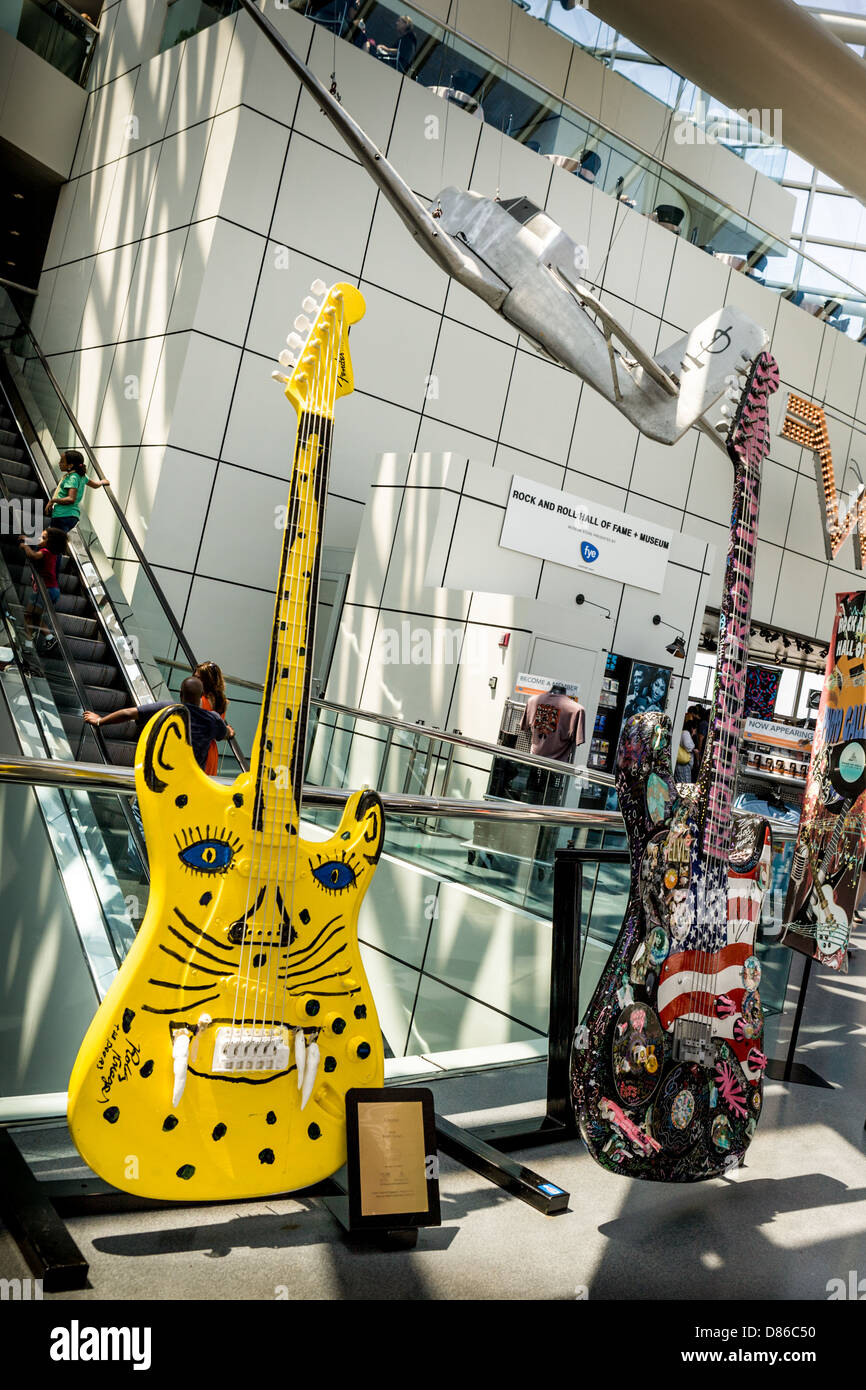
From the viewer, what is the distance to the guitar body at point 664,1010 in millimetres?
2260

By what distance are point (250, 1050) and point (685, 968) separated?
3.43ft

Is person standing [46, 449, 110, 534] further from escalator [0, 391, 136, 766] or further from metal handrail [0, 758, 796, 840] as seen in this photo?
metal handrail [0, 758, 796, 840]

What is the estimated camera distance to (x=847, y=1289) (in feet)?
7.94

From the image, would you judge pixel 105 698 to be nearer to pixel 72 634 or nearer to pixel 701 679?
pixel 72 634

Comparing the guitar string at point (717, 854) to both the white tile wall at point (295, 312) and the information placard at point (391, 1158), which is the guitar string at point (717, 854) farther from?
the white tile wall at point (295, 312)

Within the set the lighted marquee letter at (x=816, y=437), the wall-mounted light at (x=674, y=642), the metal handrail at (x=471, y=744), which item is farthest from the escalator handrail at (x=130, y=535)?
the lighted marquee letter at (x=816, y=437)

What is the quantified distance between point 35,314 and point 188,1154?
13.6 metres

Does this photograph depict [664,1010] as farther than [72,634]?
No

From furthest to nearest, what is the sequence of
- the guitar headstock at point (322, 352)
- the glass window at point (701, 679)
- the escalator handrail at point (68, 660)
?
the glass window at point (701, 679), the escalator handrail at point (68, 660), the guitar headstock at point (322, 352)

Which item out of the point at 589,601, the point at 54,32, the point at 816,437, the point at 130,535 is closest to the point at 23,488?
the point at 130,535

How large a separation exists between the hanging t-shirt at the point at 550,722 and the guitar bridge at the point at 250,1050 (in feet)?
20.8

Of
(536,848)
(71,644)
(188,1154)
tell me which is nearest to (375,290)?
(71,644)
